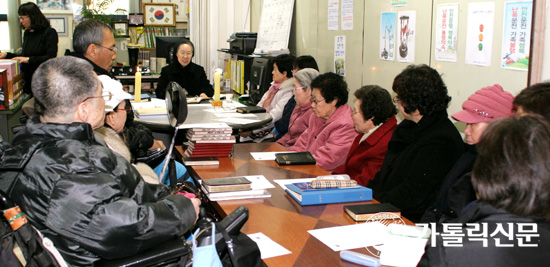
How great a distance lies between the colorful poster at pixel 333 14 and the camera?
15.4ft

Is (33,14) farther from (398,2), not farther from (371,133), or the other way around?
(371,133)

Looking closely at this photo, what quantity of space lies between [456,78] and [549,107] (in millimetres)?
1265

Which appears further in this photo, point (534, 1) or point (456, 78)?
point (456, 78)

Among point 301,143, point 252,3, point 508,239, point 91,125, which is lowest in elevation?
point 301,143

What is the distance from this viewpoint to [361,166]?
3152mm

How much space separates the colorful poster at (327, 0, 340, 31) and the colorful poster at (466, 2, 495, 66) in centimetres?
187

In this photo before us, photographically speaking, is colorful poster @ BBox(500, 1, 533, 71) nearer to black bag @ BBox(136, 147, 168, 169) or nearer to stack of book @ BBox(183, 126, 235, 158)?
stack of book @ BBox(183, 126, 235, 158)

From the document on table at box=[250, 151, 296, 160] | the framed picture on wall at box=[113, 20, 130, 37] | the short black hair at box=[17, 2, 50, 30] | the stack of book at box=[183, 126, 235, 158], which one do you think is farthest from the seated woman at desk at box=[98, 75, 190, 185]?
the framed picture on wall at box=[113, 20, 130, 37]

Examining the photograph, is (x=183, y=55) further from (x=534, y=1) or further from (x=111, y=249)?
(x=111, y=249)

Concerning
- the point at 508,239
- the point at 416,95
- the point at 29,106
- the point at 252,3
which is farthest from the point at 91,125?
the point at 252,3

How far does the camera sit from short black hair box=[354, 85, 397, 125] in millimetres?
3160

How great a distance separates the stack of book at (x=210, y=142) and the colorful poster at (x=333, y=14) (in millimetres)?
1996

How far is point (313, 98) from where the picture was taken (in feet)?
12.4

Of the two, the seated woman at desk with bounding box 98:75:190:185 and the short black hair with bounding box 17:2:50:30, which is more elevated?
the short black hair with bounding box 17:2:50:30
